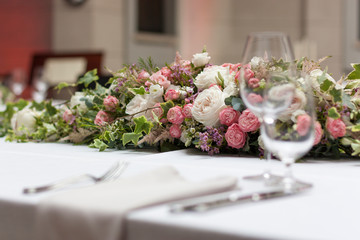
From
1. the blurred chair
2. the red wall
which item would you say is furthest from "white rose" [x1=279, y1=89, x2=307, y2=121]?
the red wall

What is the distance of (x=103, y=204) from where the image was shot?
73 centimetres

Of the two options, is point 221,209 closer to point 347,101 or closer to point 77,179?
point 77,179

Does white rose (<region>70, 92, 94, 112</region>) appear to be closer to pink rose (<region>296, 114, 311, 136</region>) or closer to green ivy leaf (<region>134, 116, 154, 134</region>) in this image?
green ivy leaf (<region>134, 116, 154, 134</region>)

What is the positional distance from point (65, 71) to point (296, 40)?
3230 millimetres

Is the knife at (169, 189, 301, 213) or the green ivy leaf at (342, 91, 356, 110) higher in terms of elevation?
the green ivy leaf at (342, 91, 356, 110)

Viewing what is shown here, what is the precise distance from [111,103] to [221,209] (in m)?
0.76

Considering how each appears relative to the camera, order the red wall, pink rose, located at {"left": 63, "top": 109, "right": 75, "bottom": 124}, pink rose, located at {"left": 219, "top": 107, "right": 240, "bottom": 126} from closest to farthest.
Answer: pink rose, located at {"left": 219, "top": 107, "right": 240, "bottom": 126}, pink rose, located at {"left": 63, "top": 109, "right": 75, "bottom": 124}, the red wall

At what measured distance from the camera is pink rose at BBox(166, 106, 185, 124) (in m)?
1.29

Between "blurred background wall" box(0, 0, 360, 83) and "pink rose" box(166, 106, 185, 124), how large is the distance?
5.28 metres

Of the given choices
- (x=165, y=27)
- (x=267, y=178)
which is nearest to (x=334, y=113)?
(x=267, y=178)

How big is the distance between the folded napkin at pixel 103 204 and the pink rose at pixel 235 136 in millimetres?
409

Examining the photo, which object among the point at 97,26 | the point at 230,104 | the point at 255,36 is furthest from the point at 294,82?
the point at 97,26

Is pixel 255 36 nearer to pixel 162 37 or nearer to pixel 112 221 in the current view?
pixel 112 221

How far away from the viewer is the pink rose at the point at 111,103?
145 centimetres
